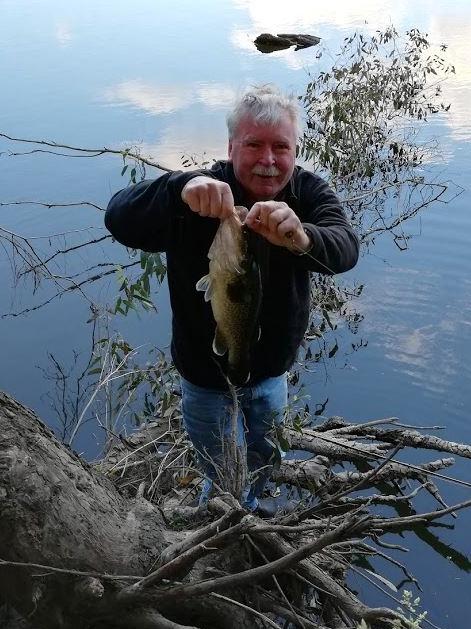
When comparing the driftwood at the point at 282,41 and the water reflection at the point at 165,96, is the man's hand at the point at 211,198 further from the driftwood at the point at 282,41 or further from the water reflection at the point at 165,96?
the driftwood at the point at 282,41

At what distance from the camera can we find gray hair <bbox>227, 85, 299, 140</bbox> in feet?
9.19

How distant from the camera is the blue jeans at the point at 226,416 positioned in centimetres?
314

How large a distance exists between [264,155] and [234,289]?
556mm

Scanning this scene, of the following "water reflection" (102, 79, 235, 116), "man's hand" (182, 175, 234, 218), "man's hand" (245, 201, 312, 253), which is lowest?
"water reflection" (102, 79, 235, 116)

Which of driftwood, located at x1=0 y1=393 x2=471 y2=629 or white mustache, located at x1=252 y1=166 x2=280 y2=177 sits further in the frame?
white mustache, located at x1=252 y1=166 x2=280 y2=177

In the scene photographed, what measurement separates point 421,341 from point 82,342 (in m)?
3.00

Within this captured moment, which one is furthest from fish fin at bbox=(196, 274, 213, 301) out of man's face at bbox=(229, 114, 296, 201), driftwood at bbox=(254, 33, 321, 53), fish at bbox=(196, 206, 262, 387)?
driftwood at bbox=(254, 33, 321, 53)

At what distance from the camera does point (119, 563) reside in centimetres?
245

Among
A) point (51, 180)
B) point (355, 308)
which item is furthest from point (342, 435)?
point (51, 180)

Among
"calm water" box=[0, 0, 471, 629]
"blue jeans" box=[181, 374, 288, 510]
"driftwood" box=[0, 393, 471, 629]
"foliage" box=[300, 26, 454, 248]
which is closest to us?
"driftwood" box=[0, 393, 471, 629]

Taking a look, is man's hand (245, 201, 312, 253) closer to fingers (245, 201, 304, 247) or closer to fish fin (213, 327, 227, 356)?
fingers (245, 201, 304, 247)

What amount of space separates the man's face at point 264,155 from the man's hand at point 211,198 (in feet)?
1.24

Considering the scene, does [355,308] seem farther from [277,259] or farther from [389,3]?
[389,3]

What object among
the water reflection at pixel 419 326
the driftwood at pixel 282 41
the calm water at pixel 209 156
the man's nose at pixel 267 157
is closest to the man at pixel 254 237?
the man's nose at pixel 267 157
